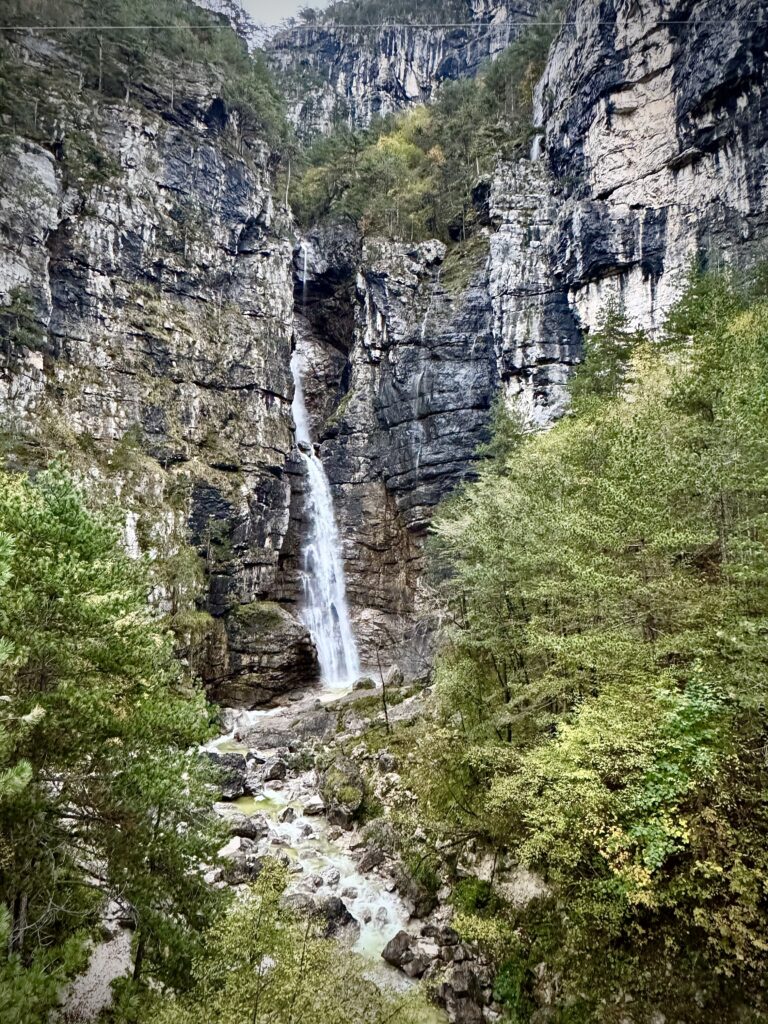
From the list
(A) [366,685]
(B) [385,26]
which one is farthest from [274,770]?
(B) [385,26]

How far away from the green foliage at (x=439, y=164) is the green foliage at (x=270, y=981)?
4770 centimetres

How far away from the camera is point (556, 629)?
39.8 ft

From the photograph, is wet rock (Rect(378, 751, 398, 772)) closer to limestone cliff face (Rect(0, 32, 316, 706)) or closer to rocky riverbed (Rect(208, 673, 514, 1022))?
rocky riverbed (Rect(208, 673, 514, 1022))

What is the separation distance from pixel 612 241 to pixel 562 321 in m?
5.40

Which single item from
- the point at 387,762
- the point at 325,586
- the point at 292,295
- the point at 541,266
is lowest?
the point at 387,762

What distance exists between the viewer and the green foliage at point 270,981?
5.78 metres

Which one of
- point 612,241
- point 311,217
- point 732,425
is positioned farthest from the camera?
point 311,217

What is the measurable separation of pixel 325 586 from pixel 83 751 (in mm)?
30880

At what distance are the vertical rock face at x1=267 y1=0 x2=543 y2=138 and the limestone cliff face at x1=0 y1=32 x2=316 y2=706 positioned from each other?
2651cm

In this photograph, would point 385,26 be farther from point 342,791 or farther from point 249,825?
point 249,825

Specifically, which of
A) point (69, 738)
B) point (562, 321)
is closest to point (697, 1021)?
point (69, 738)

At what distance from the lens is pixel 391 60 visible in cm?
6500

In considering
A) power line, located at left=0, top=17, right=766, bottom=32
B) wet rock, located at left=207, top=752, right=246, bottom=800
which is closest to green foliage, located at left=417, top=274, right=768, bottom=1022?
wet rock, located at left=207, top=752, right=246, bottom=800

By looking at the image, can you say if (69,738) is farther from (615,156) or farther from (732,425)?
(615,156)
